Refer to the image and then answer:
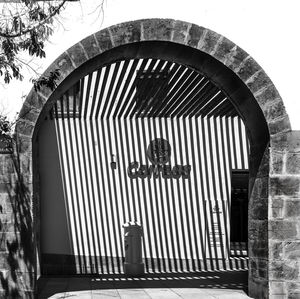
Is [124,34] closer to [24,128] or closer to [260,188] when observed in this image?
[24,128]

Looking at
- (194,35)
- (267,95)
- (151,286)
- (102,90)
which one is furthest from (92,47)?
(151,286)

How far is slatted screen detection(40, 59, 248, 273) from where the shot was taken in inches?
718

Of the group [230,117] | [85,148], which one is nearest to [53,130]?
[85,148]

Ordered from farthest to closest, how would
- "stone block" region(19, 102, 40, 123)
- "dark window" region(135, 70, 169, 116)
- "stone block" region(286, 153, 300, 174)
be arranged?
"dark window" region(135, 70, 169, 116), "stone block" region(286, 153, 300, 174), "stone block" region(19, 102, 40, 123)

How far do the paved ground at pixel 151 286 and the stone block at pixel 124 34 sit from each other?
165 inches

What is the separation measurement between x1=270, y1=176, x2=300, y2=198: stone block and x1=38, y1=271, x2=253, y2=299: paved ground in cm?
206

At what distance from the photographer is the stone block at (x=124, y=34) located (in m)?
11.3

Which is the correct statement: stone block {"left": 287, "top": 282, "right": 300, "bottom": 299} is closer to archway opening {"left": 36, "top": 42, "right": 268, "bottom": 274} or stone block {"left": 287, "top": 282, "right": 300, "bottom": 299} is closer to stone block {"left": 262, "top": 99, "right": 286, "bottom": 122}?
stone block {"left": 262, "top": 99, "right": 286, "bottom": 122}

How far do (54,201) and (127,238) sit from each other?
2.04 meters

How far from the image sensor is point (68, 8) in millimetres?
11383

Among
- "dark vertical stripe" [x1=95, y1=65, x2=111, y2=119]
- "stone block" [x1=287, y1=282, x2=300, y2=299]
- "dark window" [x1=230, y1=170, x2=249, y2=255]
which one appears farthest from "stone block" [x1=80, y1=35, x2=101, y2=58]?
"dark window" [x1=230, y1=170, x2=249, y2=255]

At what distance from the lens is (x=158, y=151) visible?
61.0 ft

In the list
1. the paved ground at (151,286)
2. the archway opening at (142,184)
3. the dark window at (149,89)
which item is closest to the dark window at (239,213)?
the archway opening at (142,184)

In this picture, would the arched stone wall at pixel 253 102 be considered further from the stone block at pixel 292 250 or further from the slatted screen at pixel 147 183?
the slatted screen at pixel 147 183
